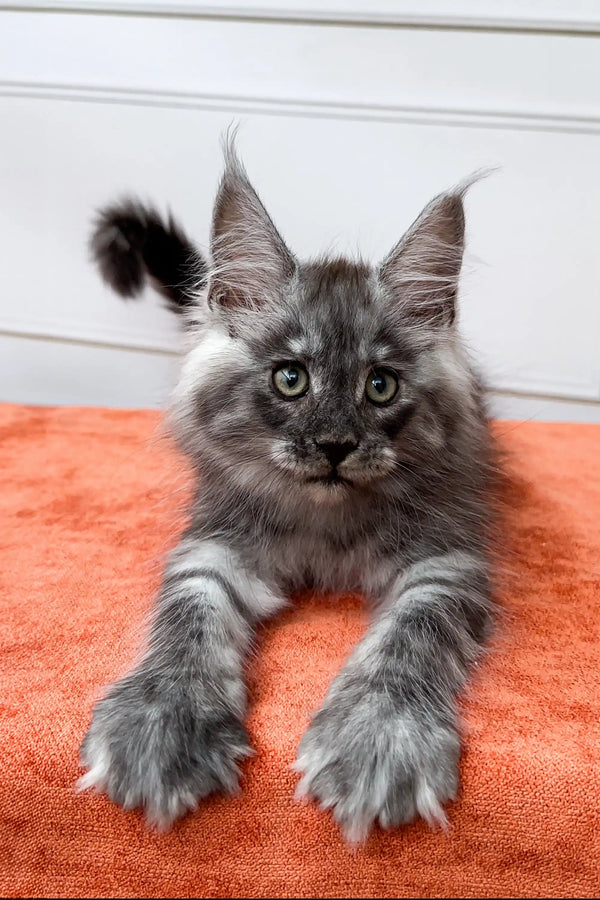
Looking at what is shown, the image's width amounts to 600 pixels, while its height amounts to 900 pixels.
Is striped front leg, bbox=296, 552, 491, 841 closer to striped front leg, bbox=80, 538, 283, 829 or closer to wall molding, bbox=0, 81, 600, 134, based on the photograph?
striped front leg, bbox=80, 538, 283, 829

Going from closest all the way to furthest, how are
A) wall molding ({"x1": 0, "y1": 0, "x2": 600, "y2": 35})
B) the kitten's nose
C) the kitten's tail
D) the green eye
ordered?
1. the kitten's nose
2. the green eye
3. the kitten's tail
4. wall molding ({"x1": 0, "y1": 0, "x2": 600, "y2": 35})

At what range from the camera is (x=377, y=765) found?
0.94 metres

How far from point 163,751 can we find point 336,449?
52 cm

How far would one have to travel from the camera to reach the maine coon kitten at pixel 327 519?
0.97 meters

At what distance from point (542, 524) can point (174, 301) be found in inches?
52.9

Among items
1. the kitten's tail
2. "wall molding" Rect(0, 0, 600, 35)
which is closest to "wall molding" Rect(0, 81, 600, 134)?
"wall molding" Rect(0, 0, 600, 35)

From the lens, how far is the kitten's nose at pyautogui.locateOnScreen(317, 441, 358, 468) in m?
1.19

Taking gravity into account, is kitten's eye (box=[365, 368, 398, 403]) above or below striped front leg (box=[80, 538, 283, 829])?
above

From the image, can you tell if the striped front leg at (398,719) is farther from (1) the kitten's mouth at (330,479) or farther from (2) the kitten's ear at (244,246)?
(2) the kitten's ear at (244,246)

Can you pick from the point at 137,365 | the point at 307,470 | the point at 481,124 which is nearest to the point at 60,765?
the point at 307,470

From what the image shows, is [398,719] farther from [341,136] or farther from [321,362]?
[341,136]

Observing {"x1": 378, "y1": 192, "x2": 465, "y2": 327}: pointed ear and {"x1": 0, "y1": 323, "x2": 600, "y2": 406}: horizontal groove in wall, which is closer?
{"x1": 378, "y1": 192, "x2": 465, "y2": 327}: pointed ear

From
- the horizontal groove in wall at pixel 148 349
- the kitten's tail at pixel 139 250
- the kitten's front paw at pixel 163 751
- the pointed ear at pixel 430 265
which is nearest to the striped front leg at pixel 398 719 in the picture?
the kitten's front paw at pixel 163 751

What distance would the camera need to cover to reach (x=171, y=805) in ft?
3.11
